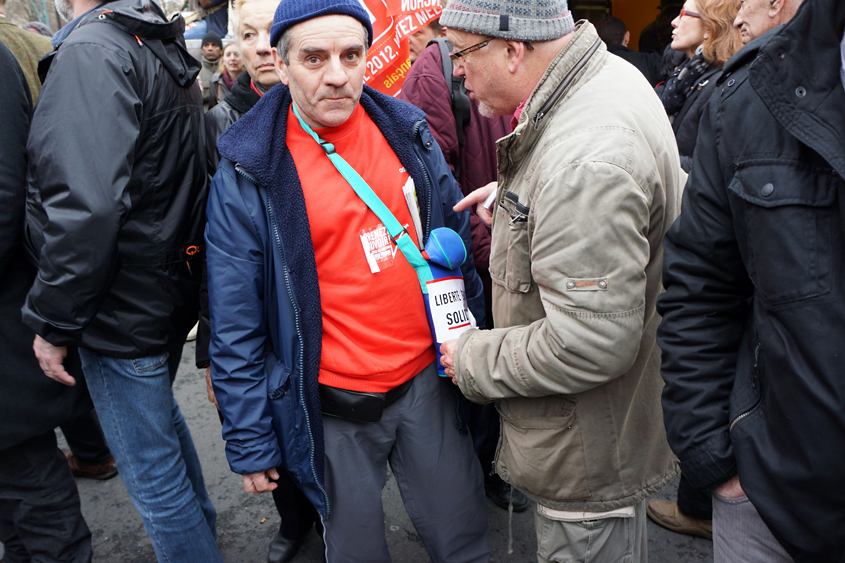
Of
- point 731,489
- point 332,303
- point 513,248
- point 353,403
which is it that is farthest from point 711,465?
point 332,303

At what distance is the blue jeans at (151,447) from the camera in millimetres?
2098

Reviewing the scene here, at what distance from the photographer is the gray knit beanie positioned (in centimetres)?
154

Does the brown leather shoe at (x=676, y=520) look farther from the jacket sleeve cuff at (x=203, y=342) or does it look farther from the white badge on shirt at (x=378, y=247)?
the jacket sleeve cuff at (x=203, y=342)

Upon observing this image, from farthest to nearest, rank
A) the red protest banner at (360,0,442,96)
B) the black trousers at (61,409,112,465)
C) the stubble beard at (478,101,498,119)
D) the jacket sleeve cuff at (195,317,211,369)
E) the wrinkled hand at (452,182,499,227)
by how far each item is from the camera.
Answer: the red protest banner at (360,0,442,96)
the black trousers at (61,409,112,465)
the jacket sleeve cuff at (195,317,211,369)
the wrinkled hand at (452,182,499,227)
the stubble beard at (478,101,498,119)

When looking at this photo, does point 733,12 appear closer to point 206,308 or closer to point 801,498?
point 801,498

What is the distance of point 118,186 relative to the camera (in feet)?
5.82

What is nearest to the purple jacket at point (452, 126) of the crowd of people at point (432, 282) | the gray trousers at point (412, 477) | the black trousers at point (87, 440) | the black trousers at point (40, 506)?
the crowd of people at point (432, 282)

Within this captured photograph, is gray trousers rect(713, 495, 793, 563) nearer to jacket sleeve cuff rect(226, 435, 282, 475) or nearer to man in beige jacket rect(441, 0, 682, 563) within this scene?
man in beige jacket rect(441, 0, 682, 563)

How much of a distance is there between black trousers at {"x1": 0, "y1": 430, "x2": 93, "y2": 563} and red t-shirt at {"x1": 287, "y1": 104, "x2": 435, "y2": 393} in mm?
1214

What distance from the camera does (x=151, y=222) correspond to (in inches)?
79.1

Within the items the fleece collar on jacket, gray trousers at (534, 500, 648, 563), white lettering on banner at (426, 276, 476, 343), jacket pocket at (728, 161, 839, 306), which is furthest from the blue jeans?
jacket pocket at (728, 161, 839, 306)

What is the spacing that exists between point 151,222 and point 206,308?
390 mm

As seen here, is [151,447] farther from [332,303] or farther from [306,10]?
[306,10]

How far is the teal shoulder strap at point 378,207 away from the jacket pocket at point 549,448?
1.70 feet
